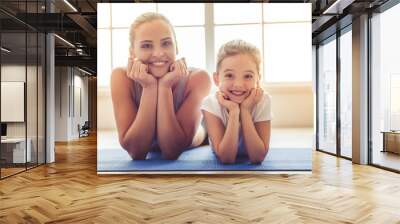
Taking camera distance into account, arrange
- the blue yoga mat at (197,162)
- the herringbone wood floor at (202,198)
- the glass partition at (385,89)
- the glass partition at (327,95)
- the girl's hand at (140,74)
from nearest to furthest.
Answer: the herringbone wood floor at (202,198), the girl's hand at (140,74), the blue yoga mat at (197,162), the glass partition at (385,89), the glass partition at (327,95)

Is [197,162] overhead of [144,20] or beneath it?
beneath

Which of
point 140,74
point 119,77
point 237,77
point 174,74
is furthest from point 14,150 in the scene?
point 237,77

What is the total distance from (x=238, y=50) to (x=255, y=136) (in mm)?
1452

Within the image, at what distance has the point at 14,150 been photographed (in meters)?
6.77

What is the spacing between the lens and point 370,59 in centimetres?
758

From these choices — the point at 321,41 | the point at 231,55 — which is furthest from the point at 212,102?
the point at 321,41

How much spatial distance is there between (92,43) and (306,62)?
866 cm

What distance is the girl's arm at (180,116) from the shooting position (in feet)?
20.2

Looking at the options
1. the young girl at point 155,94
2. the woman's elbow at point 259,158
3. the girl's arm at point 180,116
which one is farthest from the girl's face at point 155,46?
the woman's elbow at point 259,158

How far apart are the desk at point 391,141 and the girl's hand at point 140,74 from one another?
4.37 metres

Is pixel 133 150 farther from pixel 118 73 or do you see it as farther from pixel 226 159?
pixel 226 159

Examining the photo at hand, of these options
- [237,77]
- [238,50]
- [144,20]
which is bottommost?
[237,77]

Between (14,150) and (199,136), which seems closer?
(199,136)

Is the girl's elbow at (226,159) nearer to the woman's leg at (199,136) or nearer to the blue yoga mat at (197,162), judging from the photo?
the blue yoga mat at (197,162)
